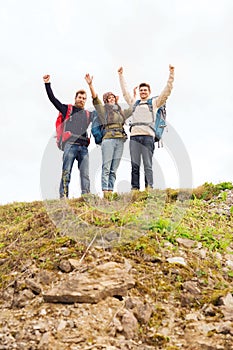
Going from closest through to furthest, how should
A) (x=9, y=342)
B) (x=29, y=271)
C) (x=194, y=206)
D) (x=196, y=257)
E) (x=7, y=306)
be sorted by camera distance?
(x=9, y=342) < (x=7, y=306) < (x=29, y=271) < (x=196, y=257) < (x=194, y=206)

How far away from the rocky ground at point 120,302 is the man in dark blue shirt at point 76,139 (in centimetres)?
359

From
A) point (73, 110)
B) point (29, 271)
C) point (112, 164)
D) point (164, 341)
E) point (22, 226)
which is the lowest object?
point (164, 341)

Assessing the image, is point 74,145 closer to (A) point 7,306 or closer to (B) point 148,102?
(B) point 148,102

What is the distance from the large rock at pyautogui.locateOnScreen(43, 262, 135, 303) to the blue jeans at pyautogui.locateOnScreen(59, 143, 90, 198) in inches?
164

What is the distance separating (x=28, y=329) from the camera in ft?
15.9

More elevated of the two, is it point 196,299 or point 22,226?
point 22,226

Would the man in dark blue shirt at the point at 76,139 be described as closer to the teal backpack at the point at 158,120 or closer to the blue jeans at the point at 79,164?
the blue jeans at the point at 79,164

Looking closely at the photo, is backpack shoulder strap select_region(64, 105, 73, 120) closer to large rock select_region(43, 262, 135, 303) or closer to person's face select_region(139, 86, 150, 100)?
person's face select_region(139, 86, 150, 100)

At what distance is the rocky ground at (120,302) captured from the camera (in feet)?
15.5

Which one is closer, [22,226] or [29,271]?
[29,271]

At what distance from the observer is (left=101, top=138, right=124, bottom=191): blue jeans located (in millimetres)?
9891

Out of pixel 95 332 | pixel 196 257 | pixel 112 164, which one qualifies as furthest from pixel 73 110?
pixel 95 332

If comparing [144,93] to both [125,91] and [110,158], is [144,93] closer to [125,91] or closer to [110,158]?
[125,91]

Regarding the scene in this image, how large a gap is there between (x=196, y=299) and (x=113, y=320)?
1199mm
